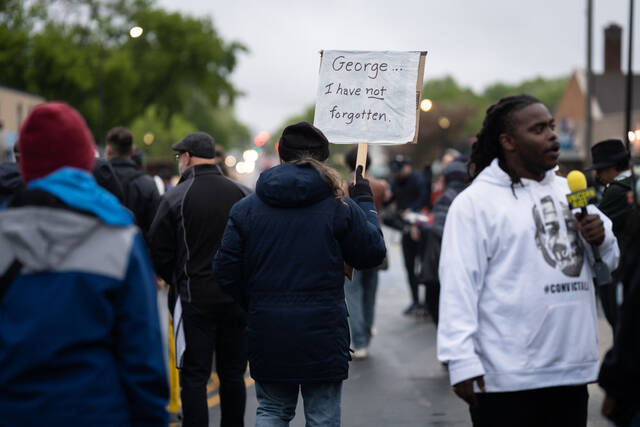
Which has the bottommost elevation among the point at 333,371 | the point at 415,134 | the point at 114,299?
the point at 333,371

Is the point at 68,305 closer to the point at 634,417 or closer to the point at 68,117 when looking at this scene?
the point at 68,117

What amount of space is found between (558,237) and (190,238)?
8.85ft

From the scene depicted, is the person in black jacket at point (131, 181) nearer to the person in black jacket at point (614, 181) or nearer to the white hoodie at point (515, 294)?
the person in black jacket at point (614, 181)

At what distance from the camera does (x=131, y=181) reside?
7.38m

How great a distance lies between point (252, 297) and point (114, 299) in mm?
1533

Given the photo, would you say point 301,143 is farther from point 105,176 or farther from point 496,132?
point 105,176

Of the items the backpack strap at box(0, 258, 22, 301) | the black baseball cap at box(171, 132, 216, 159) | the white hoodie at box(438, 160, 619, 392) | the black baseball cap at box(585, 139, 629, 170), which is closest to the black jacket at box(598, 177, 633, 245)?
the black baseball cap at box(585, 139, 629, 170)

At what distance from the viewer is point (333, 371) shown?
14.1 feet

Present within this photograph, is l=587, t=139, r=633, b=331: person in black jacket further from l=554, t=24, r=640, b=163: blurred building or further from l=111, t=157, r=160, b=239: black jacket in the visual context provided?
l=554, t=24, r=640, b=163: blurred building

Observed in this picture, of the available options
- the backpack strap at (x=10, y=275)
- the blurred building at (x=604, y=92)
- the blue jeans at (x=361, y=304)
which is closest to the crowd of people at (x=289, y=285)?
the backpack strap at (x=10, y=275)

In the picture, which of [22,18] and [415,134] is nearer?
[415,134]

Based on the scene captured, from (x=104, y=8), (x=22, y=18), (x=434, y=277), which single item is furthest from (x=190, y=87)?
(x=434, y=277)

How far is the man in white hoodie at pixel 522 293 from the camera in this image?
3.42 meters

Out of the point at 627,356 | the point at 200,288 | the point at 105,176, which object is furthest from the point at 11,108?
the point at 627,356
